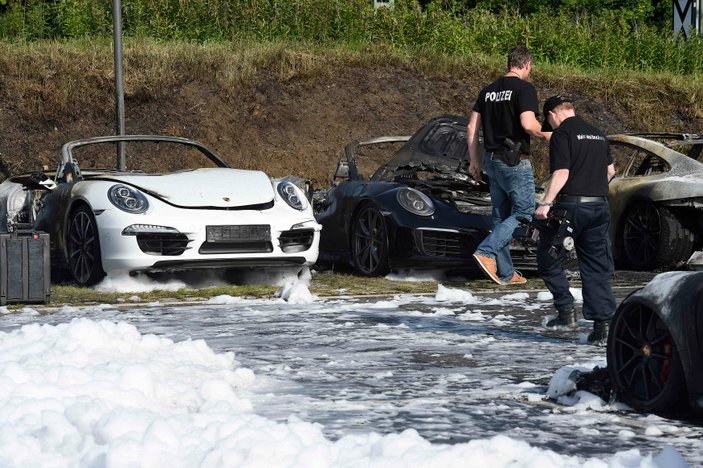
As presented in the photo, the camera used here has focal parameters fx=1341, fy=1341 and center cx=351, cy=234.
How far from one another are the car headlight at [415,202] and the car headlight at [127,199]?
255cm

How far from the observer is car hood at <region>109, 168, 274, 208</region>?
464 inches

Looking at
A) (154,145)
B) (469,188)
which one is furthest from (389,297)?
(154,145)

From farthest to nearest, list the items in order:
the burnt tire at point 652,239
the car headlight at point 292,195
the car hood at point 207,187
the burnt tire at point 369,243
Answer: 1. the burnt tire at point 652,239
2. the burnt tire at point 369,243
3. the car headlight at point 292,195
4. the car hood at point 207,187

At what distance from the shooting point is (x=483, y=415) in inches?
234

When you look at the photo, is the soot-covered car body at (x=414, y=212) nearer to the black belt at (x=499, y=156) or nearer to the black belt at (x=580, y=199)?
the black belt at (x=499, y=156)

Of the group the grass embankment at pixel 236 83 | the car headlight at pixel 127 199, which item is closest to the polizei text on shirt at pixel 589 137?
the car headlight at pixel 127 199

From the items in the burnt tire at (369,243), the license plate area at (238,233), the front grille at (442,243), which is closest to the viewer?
the license plate area at (238,233)

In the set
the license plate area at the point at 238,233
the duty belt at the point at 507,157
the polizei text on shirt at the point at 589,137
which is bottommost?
the license plate area at the point at 238,233

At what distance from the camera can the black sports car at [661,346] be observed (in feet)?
18.7

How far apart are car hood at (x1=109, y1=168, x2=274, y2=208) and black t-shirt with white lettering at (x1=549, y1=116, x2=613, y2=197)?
4143 mm

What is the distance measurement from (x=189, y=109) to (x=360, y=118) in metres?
3.13

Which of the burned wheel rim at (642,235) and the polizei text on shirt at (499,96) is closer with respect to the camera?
the polizei text on shirt at (499,96)

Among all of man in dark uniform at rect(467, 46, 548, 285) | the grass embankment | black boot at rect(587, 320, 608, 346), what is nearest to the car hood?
man in dark uniform at rect(467, 46, 548, 285)

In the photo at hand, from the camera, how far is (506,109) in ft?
36.2
